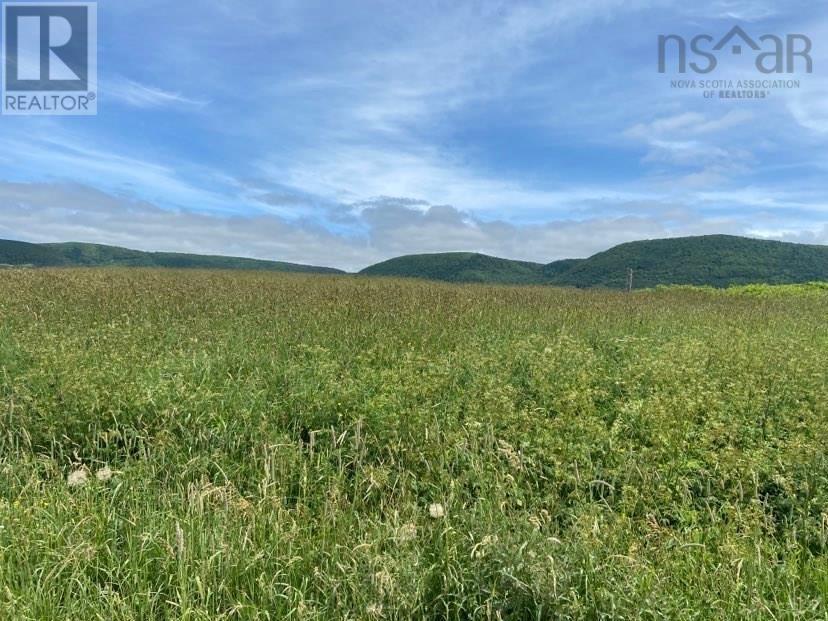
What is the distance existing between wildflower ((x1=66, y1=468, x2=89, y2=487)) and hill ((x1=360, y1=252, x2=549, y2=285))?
256 ft

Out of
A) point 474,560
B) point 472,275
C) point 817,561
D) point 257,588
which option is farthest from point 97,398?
point 472,275

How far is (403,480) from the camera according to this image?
3.17m

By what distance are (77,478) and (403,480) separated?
2.17 m

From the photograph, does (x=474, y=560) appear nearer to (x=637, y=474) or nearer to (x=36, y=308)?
(x=637, y=474)

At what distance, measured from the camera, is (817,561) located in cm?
243

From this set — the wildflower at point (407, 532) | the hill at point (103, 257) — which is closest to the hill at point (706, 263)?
the hill at point (103, 257)

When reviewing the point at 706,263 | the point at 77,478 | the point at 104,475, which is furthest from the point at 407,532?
the point at 706,263

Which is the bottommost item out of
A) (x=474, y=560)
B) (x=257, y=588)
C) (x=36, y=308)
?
(x=257, y=588)

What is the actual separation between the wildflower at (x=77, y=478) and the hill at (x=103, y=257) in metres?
87.0

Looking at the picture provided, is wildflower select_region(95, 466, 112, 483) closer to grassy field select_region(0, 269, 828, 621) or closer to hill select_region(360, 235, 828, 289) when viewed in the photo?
Result: grassy field select_region(0, 269, 828, 621)

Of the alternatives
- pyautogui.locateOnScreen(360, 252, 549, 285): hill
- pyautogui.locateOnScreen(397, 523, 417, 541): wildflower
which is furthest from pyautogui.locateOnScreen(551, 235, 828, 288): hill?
pyautogui.locateOnScreen(397, 523, 417, 541): wildflower

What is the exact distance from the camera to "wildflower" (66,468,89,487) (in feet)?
10.2

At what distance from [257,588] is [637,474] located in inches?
97.7

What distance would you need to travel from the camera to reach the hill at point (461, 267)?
3383 inches
